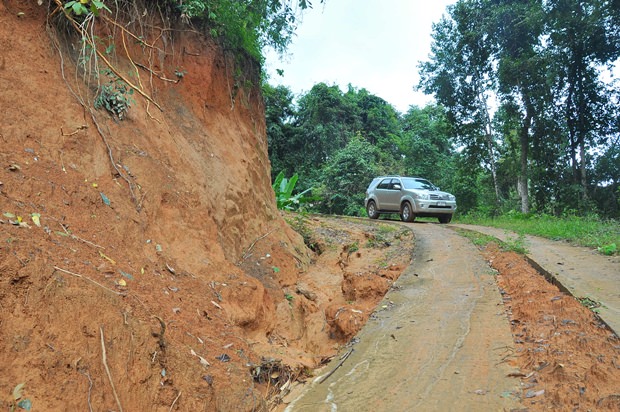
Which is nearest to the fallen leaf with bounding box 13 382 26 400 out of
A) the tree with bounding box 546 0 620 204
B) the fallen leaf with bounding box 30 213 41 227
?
the fallen leaf with bounding box 30 213 41 227

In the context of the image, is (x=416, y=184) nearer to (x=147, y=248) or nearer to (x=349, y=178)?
(x=349, y=178)

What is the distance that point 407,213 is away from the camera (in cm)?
1650

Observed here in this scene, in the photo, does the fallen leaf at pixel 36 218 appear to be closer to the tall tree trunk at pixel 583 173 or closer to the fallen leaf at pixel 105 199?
the fallen leaf at pixel 105 199

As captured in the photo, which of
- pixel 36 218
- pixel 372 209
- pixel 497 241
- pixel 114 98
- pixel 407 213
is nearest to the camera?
pixel 36 218

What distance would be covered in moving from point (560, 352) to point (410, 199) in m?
12.4

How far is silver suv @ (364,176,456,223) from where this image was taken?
15961 mm

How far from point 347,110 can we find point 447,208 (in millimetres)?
14584

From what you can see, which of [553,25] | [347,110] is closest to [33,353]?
[553,25]

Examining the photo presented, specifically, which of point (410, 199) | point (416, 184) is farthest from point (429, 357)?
point (416, 184)

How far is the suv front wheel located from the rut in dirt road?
923 centimetres

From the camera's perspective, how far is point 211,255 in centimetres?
559

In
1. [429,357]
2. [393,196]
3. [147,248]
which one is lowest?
[429,357]

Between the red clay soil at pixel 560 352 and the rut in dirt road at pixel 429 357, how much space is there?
0.15 metres

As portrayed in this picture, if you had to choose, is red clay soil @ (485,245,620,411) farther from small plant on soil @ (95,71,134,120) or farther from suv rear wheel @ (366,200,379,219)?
suv rear wheel @ (366,200,379,219)
